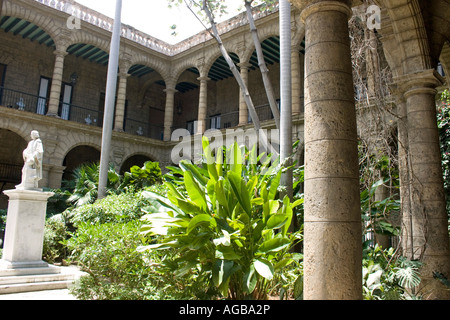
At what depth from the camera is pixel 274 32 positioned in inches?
573

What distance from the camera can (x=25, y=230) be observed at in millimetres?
6703

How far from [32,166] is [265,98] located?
1344 centimetres

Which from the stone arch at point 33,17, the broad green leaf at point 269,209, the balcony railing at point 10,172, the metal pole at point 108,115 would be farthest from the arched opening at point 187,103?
the broad green leaf at point 269,209

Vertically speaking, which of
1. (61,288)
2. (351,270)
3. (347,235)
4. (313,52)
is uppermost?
(313,52)

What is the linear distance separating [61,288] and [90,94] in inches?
580

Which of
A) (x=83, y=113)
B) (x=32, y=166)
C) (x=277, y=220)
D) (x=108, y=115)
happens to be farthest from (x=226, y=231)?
(x=83, y=113)

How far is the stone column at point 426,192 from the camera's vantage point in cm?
438

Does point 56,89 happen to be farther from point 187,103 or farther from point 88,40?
point 187,103

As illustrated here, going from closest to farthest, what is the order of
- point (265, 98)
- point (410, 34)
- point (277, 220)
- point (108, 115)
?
1. point (277, 220)
2. point (410, 34)
3. point (108, 115)
4. point (265, 98)

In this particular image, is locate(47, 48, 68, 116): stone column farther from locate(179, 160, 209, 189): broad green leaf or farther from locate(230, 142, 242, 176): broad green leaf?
locate(230, 142, 242, 176): broad green leaf

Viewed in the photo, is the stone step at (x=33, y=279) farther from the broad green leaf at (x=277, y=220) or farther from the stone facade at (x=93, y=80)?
the stone facade at (x=93, y=80)
